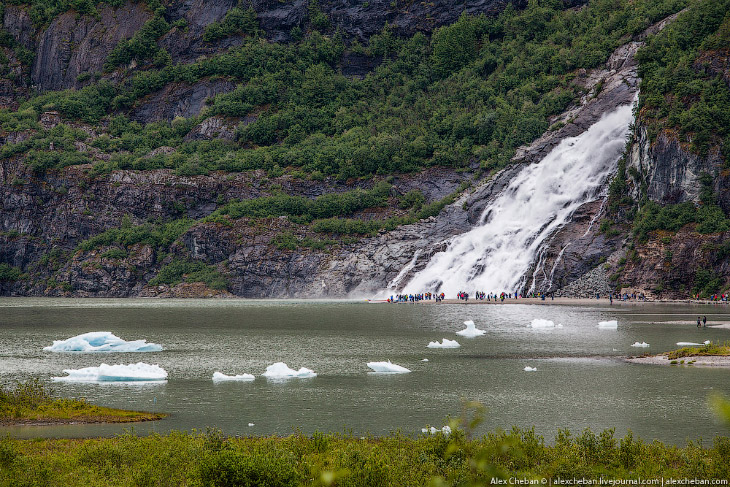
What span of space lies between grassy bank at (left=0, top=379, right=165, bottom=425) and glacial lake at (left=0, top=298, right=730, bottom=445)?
3.45 ft

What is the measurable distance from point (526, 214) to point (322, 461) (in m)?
105

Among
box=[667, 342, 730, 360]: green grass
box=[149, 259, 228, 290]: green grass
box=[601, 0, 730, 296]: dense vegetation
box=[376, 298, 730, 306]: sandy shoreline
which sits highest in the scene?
box=[601, 0, 730, 296]: dense vegetation

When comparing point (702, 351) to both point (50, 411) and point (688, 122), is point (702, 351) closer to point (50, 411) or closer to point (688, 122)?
point (50, 411)

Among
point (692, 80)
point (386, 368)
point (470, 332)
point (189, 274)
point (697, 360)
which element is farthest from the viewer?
point (189, 274)

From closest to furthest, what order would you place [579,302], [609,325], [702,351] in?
[702,351]
[609,325]
[579,302]

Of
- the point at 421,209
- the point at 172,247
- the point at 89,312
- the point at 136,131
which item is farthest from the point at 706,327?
the point at 136,131

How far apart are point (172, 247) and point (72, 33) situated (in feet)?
277

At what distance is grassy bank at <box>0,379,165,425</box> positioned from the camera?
3110cm

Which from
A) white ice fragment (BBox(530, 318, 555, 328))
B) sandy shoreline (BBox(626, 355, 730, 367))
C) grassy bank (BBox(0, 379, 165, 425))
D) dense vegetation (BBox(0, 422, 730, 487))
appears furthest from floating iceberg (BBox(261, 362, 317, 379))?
white ice fragment (BBox(530, 318, 555, 328))

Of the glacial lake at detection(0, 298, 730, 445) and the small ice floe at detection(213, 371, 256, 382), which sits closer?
the glacial lake at detection(0, 298, 730, 445)

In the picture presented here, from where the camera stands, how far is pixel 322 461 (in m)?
21.6

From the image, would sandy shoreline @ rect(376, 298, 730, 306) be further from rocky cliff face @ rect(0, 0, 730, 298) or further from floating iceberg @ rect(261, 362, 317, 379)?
floating iceberg @ rect(261, 362, 317, 379)

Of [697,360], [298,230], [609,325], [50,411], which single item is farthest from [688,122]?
[50,411]

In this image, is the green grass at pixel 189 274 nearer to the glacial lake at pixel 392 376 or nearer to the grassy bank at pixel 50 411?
the glacial lake at pixel 392 376
